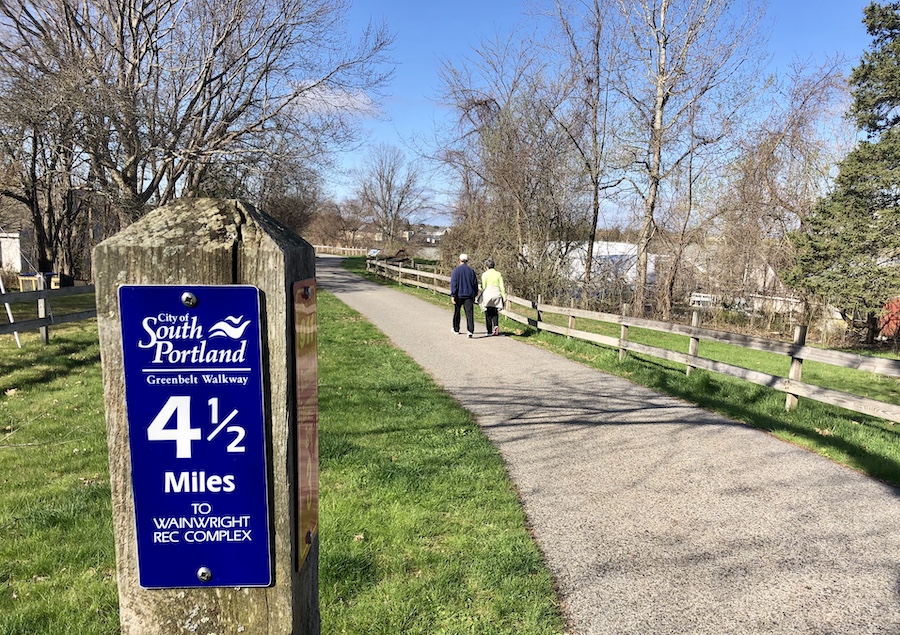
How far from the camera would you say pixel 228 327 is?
1247 mm

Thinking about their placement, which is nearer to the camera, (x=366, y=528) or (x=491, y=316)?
(x=366, y=528)

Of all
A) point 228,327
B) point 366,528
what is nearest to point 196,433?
point 228,327

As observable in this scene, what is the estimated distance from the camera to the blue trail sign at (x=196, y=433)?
4.06ft

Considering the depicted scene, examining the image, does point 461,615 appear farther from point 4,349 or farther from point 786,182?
point 786,182

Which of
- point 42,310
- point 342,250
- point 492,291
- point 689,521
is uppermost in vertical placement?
point 342,250

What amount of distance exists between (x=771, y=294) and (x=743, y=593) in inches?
974

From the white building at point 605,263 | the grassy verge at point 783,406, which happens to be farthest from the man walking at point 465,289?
Answer: the white building at point 605,263

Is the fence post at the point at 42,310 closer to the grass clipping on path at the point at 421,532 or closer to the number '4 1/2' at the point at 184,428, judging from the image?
the grass clipping on path at the point at 421,532

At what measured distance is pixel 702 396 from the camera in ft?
24.0

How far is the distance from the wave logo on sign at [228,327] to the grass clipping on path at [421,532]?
2.02 m

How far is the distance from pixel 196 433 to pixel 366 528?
2534 mm

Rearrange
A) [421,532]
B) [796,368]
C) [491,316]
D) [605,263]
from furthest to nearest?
[605,263] → [491,316] → [796,368] → [421,532]

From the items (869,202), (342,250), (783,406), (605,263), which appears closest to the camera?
(783,406)

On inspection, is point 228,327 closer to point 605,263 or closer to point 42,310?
point 42,310
